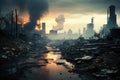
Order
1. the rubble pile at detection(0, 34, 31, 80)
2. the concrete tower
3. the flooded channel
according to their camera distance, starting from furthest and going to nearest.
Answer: the concrete tower, the rubble pile at detection(0, 34, 31, 80), the flooded channel

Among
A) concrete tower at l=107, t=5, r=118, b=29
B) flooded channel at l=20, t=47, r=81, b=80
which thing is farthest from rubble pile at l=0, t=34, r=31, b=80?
concrete tower at l=107, t=5, r=118, b=29

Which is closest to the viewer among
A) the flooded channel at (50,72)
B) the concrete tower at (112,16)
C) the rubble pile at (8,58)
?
the flooded channel at (50,72)

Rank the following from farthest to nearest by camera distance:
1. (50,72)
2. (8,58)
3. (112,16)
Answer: (112,16)
(8,58)
(50,72)

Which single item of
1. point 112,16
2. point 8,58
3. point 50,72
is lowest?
point 50,72

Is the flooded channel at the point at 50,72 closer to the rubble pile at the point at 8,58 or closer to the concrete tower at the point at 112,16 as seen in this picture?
the rubble pile at the point at 8,58

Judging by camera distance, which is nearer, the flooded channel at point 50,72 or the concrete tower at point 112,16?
the flooded channel at point 50,72

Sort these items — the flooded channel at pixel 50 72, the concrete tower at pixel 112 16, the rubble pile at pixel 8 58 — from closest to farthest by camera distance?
the flooded channel at pixel 50 72 < the rubble pile at pixel 8 58 < the concrete tower at pixel 112 16

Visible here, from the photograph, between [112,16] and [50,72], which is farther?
[112,16]

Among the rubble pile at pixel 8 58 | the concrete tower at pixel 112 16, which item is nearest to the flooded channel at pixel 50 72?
the rubble pile at pixel 8 58

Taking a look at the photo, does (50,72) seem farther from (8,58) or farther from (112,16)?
(112,16)

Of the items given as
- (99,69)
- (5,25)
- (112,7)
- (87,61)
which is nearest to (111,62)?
(99,69)

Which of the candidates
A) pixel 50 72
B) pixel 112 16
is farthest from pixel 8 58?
pixel 112 16

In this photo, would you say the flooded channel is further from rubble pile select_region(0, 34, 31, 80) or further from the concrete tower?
the concrete tower

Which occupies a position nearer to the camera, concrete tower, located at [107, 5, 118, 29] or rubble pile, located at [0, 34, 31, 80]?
rubble pile, located at [0, 34, 31, 80]
